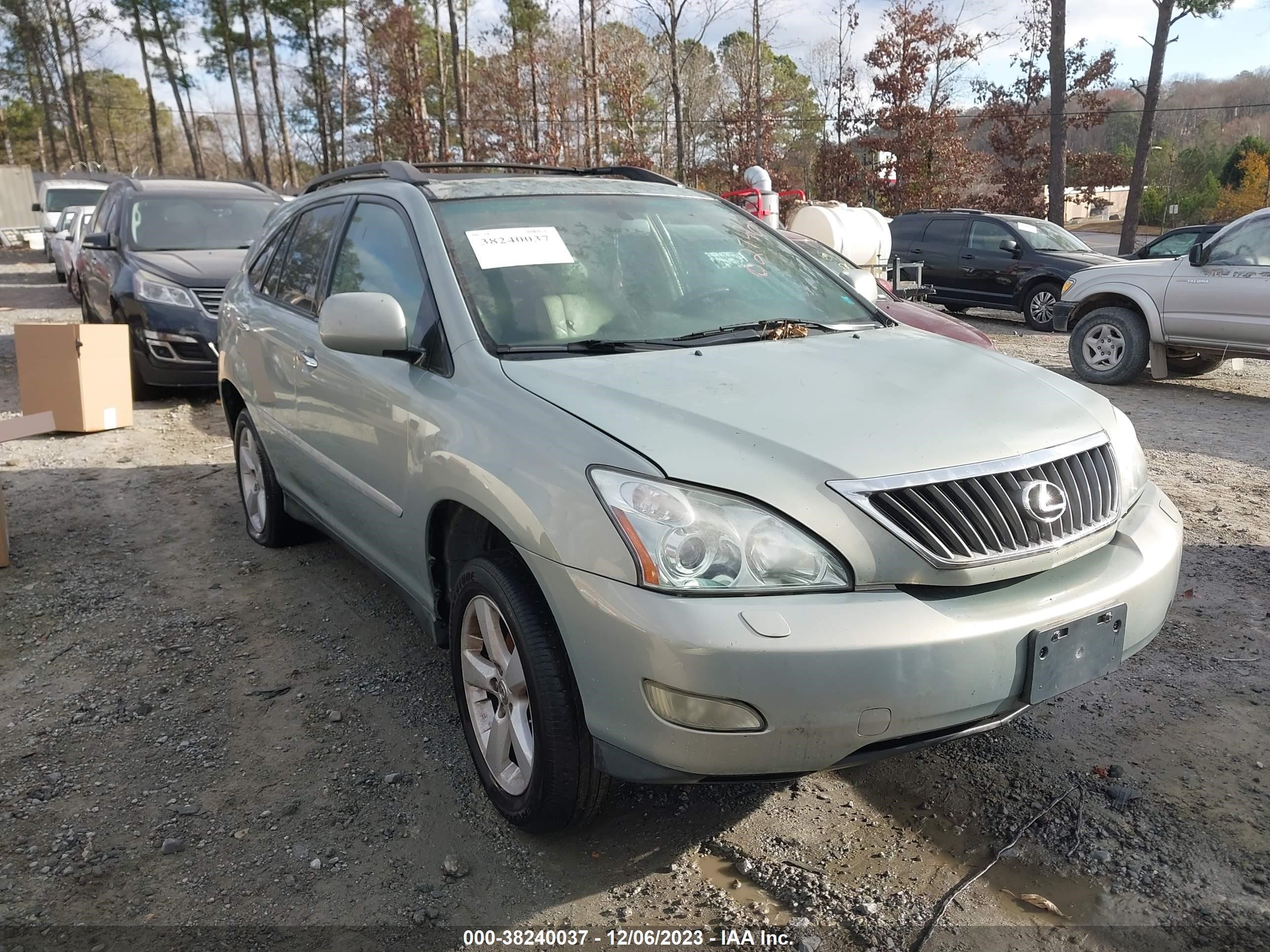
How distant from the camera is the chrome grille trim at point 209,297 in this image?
316 inches

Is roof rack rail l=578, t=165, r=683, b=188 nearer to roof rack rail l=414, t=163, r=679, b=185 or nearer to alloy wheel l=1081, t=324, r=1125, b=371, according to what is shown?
roof rack rail l=414, t=163, r=679, b=185

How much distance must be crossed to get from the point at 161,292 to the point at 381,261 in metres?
5.65

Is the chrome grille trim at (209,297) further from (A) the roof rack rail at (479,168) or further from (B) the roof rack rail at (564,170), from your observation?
(B) the roof rack rail at (564,170)

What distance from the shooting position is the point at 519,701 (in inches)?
97.8

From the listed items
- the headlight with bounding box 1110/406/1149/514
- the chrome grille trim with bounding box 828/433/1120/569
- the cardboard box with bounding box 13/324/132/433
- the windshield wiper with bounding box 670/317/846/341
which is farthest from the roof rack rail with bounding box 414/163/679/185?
the cardboard box with bounding box 13/324/132/433

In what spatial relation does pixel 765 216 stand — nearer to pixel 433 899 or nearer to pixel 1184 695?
pixel 1184 695

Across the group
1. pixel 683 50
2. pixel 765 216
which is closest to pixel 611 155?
pixel 683 50

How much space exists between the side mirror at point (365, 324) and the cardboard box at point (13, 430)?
2564 millimetres

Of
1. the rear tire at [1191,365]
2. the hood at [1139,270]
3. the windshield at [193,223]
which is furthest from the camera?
the rear tire at [1191,365]

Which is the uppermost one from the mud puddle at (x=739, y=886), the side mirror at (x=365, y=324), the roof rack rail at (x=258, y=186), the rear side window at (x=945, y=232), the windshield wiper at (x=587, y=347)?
the roof rack rail at (x=258, y=186)

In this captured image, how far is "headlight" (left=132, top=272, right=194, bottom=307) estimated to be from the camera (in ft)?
26.2

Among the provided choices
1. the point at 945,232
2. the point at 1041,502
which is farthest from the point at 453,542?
the point at 945,232

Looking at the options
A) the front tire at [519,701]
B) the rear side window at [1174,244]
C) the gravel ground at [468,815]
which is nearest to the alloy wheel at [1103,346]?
the gravel ground at [468,815]

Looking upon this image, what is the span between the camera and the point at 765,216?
48.5 ft
